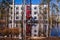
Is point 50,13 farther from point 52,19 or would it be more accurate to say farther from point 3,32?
point 3,32

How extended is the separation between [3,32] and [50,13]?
34.4 inches

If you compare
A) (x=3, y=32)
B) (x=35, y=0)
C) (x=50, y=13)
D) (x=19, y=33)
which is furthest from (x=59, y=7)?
(x=3, y=32)

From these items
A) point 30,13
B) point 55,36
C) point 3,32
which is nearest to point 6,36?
point 3,32

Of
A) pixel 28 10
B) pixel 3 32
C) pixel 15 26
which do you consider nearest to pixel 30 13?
pixel 28 10

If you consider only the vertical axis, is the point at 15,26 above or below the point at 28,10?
below

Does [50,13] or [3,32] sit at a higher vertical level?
[50,13]

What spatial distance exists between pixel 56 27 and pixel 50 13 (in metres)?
0.26

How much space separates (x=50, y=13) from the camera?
3762mm

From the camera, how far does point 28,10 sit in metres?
3.78

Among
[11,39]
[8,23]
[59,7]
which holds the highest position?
[59,7]

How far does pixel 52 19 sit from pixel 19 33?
62 cm

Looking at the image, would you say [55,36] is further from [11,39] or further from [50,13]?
[11,39]

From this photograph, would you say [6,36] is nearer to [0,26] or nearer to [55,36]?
[0,26]

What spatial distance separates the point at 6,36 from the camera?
Answer: 377cm
